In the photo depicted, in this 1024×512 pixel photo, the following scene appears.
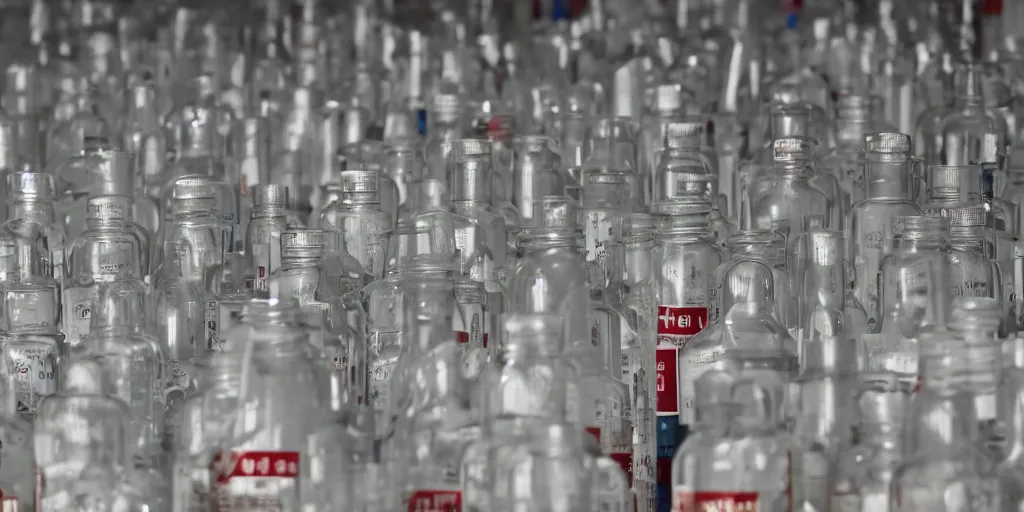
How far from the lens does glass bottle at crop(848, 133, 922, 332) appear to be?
2543 millimetres

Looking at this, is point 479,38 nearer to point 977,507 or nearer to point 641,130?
point 641,130

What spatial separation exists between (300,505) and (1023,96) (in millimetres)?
1992

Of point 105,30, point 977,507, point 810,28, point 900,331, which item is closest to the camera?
point 977,507

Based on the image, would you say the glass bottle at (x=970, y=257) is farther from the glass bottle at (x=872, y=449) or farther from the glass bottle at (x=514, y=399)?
the glass bottle at (x=514, y=399)

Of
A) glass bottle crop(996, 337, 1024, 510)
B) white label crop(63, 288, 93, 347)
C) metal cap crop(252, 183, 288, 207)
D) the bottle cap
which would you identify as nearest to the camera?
glass bottle crop(996, 337, 1024, 510)

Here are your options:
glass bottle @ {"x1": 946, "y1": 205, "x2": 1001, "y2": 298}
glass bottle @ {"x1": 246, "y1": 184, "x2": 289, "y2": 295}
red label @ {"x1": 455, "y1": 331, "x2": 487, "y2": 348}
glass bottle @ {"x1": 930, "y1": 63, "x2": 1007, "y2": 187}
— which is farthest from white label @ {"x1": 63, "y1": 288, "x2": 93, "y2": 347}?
glass bottle @ {"x1": 930, "y1": 63, "x2": 1007, "y2": 187}

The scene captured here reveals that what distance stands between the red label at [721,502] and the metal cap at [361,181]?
38.2 inches

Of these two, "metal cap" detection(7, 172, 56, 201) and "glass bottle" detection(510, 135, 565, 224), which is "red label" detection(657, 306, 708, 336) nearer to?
"glass bottle" detection(510, 135, 565, 224)

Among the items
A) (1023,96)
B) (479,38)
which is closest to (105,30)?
(479,38)

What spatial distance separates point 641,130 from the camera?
3.28 meters

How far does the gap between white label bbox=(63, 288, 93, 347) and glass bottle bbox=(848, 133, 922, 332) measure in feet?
3.27

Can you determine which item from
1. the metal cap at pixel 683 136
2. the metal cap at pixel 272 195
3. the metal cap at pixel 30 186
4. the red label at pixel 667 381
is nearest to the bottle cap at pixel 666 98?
the metal cap at pixel 683 136

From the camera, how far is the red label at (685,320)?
7.99 feet

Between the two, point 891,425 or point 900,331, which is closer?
point 891,425
